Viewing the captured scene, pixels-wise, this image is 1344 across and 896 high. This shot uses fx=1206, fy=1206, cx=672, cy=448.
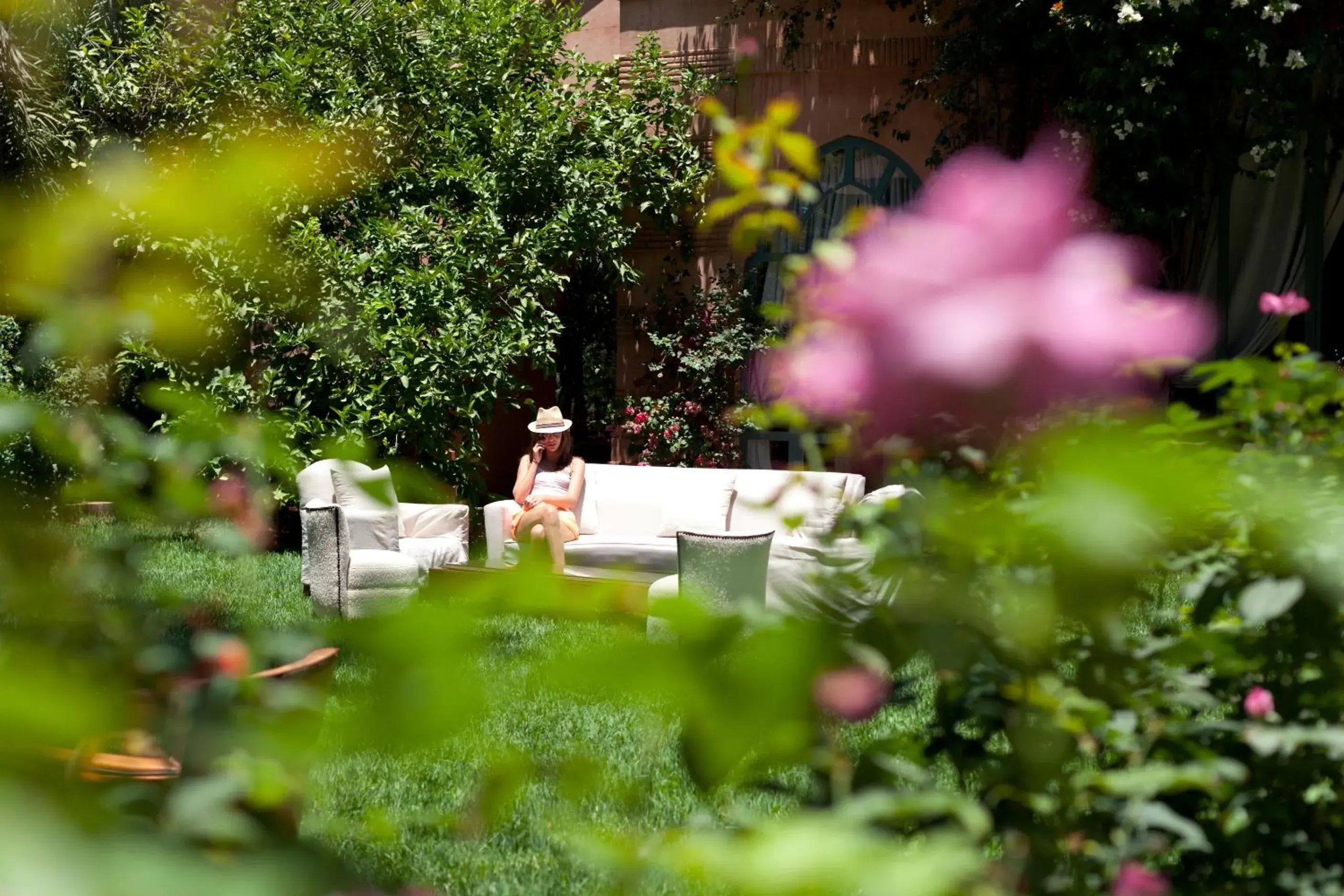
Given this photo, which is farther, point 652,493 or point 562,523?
point 652,493

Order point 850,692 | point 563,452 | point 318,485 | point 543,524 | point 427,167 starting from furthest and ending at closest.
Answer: point 427,167
point 563,452
point 543,524
point 318,485
point 850,692

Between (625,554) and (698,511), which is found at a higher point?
(698,511)

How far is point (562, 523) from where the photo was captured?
315 inches

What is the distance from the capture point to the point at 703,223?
3.21ft

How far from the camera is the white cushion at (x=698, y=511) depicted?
809 centimetres

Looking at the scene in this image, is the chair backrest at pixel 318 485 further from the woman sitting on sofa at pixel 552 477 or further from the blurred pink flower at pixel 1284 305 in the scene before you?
the blurred pink flower at pixel 1284 305

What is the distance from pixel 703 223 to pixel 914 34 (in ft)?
32.6

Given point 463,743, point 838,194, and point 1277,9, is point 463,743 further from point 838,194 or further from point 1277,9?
point 838,194

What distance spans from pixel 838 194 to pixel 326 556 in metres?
5.80

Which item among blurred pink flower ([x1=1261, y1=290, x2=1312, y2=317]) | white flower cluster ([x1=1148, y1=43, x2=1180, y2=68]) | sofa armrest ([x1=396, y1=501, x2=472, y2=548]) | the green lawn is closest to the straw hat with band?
sofa armrest ([x1=396, y1=501, x2=472, y2=548])

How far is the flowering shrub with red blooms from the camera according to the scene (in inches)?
413

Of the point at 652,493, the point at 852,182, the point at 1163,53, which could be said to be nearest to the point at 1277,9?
the point at 1163,53

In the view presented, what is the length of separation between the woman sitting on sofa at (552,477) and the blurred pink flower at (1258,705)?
6547 millimetres

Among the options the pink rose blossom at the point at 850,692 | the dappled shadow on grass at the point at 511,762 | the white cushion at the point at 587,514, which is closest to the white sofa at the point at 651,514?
the white cushion at the point at 587,514
